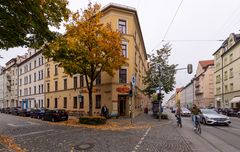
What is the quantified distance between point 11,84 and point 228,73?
5996 centimetres

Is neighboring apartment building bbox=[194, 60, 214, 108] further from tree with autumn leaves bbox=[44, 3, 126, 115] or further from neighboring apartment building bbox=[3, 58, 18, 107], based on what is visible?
tree with autumn leaves bbox=[44, 3, 126, 115]

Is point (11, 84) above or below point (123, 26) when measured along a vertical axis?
below

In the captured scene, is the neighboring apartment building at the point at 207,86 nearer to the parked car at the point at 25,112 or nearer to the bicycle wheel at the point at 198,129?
the parked car at the point at 25,112

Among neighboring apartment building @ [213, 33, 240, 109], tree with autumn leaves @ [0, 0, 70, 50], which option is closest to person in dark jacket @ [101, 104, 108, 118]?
tree with autumn leaves @ [0, 0, 70, 50]

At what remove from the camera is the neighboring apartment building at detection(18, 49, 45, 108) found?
56.1 metres

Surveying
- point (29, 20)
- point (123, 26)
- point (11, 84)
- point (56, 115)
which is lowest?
point (56, 115)

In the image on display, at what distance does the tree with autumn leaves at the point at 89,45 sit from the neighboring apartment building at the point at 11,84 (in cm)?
5525

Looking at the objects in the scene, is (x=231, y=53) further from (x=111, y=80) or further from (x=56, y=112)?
(x=56, y=112)

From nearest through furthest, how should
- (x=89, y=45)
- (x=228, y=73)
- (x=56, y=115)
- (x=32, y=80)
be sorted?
(x=89, y=45) < (x=56, y=115) < (x=228, y=73) < (x=32, y=80)

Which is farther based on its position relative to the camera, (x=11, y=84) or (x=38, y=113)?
(x=11, y=84)

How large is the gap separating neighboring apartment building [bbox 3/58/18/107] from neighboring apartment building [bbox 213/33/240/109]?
5379cm

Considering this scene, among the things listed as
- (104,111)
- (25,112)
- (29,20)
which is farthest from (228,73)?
(29,20)

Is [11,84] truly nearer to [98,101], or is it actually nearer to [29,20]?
[98,101]

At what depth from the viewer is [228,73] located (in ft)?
192
